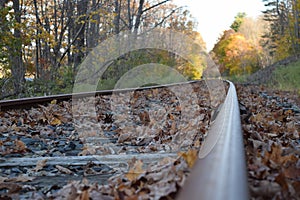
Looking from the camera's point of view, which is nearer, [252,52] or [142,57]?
[142,57]

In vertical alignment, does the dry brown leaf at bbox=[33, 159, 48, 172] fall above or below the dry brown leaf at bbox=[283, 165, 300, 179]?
below

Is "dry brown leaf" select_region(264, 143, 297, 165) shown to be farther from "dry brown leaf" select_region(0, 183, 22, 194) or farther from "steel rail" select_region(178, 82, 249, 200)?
"dry brown leaf" select_region(0, 183, 22, 194)

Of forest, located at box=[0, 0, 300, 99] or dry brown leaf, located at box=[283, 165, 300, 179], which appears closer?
dry brown leaf, located at box=[283, 165, 300, 179]

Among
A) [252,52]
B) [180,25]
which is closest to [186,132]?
[180,25]

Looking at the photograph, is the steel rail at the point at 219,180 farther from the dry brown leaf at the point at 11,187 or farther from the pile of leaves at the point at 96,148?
the dry brown leaf at the point at 11,187

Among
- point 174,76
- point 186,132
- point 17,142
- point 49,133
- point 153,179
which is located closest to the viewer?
point 153,179

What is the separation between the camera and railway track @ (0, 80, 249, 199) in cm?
116

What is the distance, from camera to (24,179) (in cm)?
227

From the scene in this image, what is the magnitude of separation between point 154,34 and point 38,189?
21.2 m

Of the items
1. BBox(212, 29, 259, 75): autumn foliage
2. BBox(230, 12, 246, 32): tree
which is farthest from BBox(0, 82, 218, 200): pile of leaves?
BBox(230, 12, 246, 32): tree

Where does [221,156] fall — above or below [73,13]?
below

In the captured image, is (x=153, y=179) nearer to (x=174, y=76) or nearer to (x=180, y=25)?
(x=174, y=76)

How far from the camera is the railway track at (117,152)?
1.16 metres

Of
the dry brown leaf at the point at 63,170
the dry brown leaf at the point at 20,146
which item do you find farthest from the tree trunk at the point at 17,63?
the dry brown leaf at the point at 63,170
